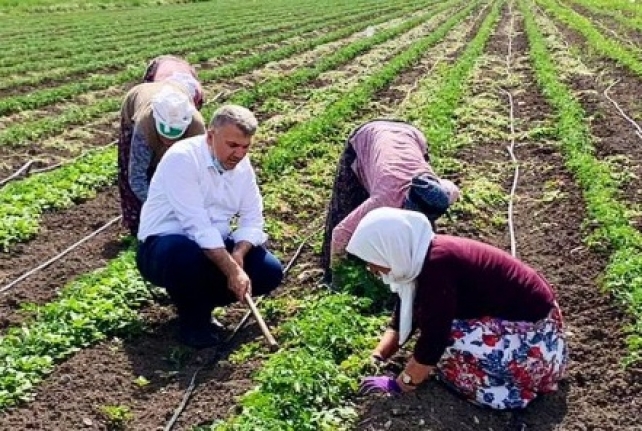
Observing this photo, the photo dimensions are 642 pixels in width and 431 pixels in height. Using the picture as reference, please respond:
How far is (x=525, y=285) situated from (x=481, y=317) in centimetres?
28

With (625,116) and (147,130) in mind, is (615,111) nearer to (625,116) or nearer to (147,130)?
(625,116)

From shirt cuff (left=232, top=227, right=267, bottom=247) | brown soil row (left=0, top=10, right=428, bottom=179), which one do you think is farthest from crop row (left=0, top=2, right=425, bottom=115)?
shirt cuff (left=232, top=227, right=267, bottom=247)

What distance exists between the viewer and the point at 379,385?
476 centimetres

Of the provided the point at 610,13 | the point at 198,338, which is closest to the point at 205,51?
the point at 198,338

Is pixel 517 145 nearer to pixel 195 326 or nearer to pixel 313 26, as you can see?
pixel 195 326

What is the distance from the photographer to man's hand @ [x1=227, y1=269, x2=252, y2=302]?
5.29m

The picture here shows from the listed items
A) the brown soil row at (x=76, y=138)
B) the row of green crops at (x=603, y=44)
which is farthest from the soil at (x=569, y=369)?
the row of green crops at (x=603, y=44)

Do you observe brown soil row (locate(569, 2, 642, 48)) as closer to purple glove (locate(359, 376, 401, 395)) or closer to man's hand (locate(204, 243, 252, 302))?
man's hand (locate(204, 243, 252, 302))

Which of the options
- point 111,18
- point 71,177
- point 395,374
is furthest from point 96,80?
point 111,18

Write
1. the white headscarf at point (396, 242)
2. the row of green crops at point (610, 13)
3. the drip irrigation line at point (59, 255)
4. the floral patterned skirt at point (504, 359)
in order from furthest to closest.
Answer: the row of green crops at point (610, 13), the drip irrigation line at point (59, 255), the floral patterned skirt at point (504, 359), the white headscarf at point (396, 242)

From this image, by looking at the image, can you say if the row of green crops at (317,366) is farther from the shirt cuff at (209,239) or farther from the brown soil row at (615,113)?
the brown soil row at (615,113)

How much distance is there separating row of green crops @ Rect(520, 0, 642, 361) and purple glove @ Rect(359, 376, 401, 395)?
155cm

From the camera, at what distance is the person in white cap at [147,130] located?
612 centimetres

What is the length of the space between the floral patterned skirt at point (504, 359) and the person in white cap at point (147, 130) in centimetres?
256
